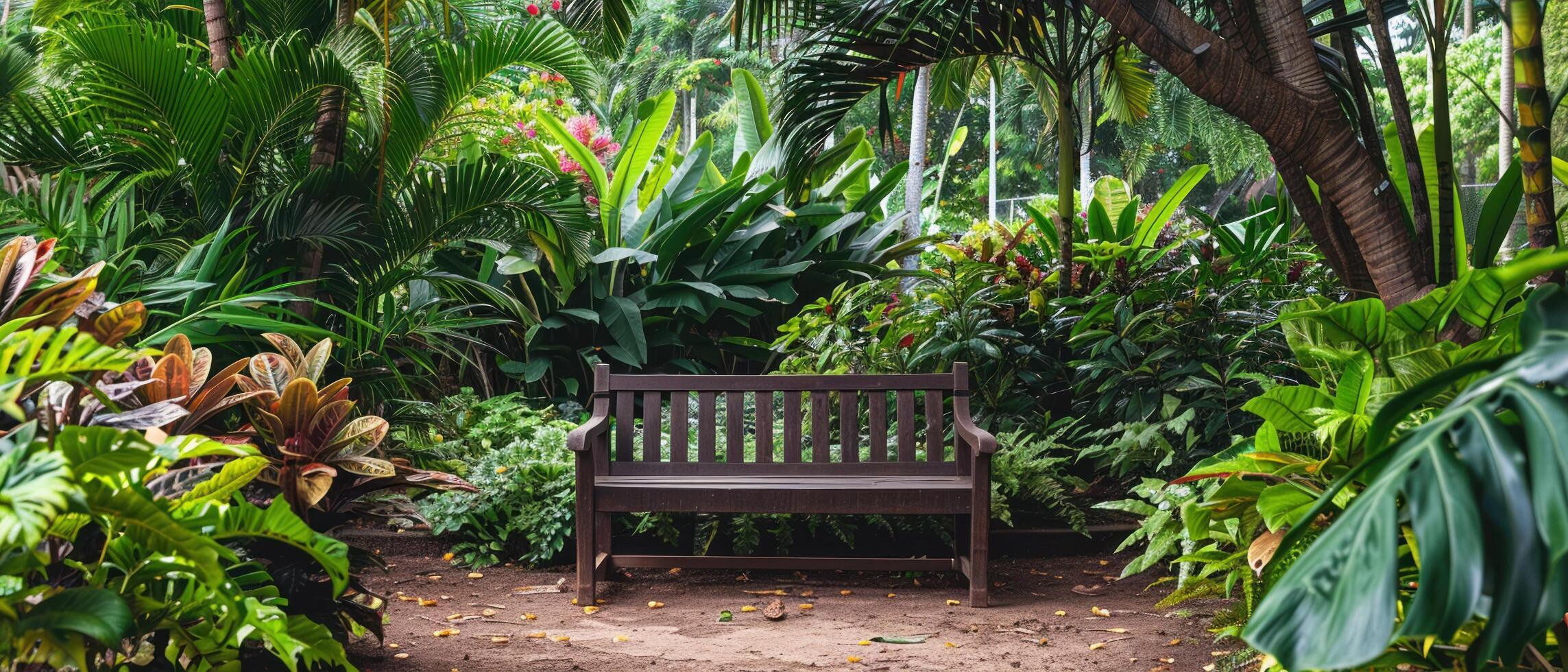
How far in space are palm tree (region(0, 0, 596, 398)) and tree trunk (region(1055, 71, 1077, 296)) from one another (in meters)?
2.31

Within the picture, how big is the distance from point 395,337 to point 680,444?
50.6 inches

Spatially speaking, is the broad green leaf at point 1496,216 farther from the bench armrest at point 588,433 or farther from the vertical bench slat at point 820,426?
the bench armrest at point 588,433

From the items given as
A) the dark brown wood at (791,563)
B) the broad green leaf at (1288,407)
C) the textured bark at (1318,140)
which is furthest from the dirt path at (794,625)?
the textured bark at (1318,140)

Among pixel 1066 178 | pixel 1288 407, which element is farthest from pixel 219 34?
pixel 1288 407

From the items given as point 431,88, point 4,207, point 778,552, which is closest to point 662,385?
point 778,552

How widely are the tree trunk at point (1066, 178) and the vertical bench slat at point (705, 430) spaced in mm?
1982

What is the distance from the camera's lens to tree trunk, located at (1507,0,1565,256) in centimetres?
207

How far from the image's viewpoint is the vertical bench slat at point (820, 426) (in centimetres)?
397

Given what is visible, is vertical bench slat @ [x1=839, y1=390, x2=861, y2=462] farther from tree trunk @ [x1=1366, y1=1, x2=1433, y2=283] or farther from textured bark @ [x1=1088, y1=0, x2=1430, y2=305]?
tree trunk @ [x1=1366, y1=1, x2=1433, y2=283]

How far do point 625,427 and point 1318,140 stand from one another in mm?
2600

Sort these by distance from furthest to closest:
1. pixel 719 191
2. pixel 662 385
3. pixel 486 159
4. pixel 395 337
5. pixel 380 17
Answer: pixel 719 191 → pixel 380 17 → pixel 486 159 → pixel 395 337 → pixel 662 385

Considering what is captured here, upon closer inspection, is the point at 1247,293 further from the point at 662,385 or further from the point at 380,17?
the point at 380,17

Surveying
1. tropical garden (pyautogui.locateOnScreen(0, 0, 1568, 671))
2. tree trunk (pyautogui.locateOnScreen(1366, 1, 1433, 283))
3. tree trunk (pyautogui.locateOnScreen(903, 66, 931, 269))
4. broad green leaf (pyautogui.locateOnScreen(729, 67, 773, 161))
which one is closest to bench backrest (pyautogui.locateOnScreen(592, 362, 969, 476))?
tropical garden (pyautogui.locateOnScreen(0, 0, 1568, 671))

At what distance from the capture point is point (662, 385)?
3.94 m
